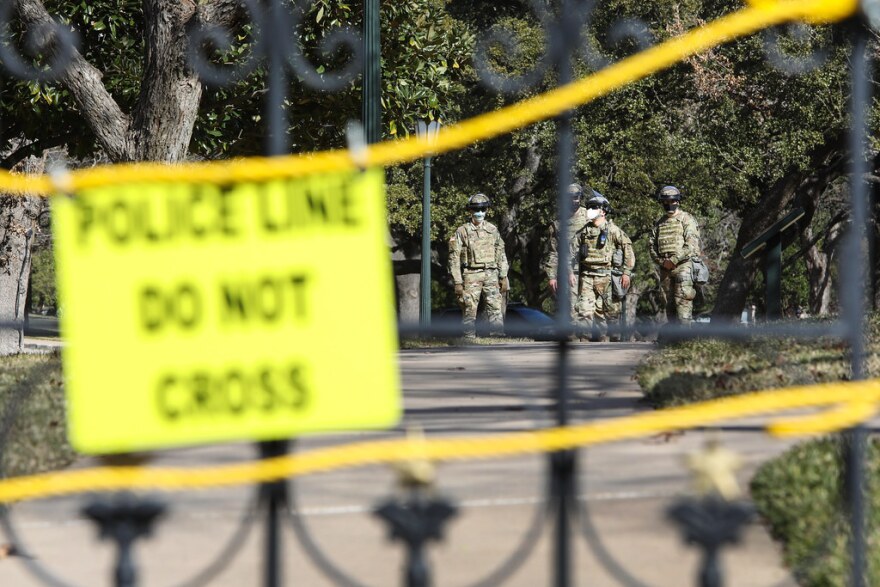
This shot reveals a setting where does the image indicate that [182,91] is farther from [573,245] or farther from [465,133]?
[465,133]

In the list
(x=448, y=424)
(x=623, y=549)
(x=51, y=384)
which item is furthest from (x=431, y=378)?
(x=51, y=384)

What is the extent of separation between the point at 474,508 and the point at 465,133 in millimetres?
2020

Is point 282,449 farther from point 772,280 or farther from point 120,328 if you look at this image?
point 772,280

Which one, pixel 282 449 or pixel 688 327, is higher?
pixel 688 327

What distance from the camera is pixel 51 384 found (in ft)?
17.9

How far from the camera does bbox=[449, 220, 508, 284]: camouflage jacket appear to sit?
12891mm

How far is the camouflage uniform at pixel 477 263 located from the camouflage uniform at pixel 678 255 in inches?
66.6

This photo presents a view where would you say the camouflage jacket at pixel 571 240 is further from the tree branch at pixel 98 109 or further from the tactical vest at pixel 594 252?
Answer: the tree branch at pixel 98 109

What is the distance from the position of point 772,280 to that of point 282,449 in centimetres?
1018

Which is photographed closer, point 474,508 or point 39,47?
point 474,508

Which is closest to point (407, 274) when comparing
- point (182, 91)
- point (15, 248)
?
point (15, 248)

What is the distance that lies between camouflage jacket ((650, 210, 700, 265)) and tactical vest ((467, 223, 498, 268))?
1732 mm

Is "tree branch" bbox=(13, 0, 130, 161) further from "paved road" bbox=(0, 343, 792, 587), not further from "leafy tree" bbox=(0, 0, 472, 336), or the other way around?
"paved road" bbox=(0, 343, 792, 587)

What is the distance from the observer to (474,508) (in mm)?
3822
